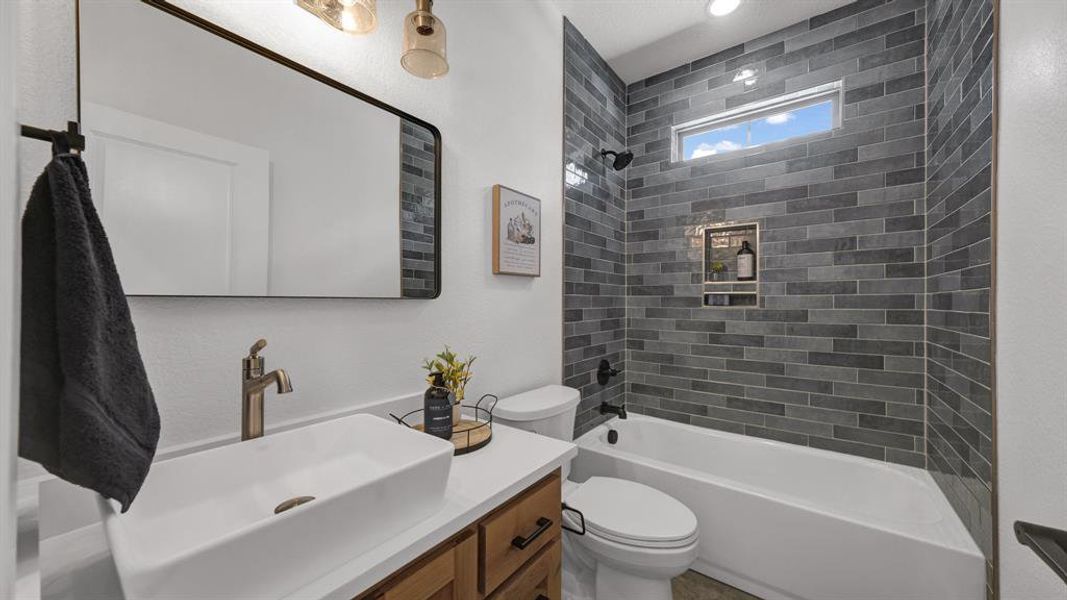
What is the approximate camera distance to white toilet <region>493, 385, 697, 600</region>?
58.1 inches

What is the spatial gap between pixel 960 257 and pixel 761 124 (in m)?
1.36

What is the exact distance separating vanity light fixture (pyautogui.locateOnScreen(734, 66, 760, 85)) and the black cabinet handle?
2750 mm

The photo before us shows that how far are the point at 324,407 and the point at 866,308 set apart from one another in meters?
2.65

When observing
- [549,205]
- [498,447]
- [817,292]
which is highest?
[549,205]

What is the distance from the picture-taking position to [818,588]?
1.65 metres

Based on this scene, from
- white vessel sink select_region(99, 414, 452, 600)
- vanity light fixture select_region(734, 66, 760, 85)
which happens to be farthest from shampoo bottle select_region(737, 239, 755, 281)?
white vessel sink select_region(99, 414, 452, 600)

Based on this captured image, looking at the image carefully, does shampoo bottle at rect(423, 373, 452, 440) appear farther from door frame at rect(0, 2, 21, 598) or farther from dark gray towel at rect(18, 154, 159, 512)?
door frame at rect(0, 2, 21, 598)

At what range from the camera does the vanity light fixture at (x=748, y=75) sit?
2.46 metres

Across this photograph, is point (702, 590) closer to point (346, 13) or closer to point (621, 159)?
point (621, 159)

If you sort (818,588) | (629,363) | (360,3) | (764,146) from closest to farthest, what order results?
(360,3) → (818,588) → (764,146) → (629,363)

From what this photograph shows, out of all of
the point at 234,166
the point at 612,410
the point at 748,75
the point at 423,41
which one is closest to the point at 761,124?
the point at 748,75

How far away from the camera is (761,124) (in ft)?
8.14

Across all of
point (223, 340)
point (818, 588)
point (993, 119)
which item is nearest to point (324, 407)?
point (223, 340)

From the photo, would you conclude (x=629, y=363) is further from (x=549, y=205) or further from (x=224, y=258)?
(x=224, y=258)
